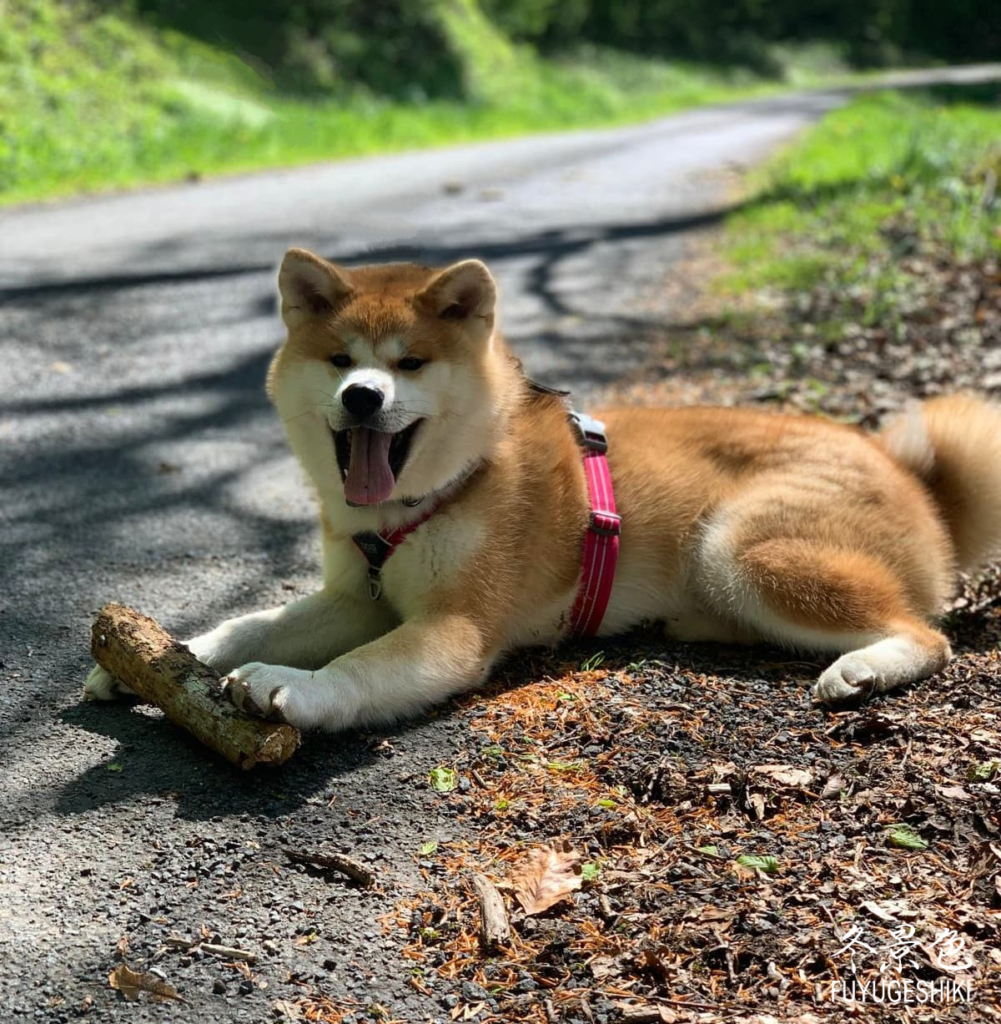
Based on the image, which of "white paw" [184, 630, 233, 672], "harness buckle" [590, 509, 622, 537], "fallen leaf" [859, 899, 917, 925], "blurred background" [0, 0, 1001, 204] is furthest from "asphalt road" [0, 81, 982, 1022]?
"blurred background" [0, 0, 1001, 204]

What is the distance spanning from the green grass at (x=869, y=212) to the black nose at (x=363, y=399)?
5175 millimetres

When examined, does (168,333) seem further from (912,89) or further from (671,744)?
(912,89)

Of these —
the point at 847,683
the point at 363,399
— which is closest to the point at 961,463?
the point at 847,683

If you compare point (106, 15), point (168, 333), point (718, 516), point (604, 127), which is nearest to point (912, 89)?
point (604, 127)

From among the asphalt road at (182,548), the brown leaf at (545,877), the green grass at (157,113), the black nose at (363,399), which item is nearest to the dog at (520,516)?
the black nose at (363,399)

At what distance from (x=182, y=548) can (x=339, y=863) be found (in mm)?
2047

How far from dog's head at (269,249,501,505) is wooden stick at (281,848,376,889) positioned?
3.52 ft

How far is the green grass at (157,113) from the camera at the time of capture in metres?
12.3

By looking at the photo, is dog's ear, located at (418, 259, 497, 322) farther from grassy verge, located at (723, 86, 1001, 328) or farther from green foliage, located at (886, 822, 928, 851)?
grassy verge, located at (723, 86, 1001, 328)

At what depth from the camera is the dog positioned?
130 inches

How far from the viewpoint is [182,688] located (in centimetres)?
297

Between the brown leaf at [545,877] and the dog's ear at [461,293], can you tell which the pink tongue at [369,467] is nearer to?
the dog's ear at [461,293]

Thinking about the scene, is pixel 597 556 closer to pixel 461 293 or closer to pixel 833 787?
pixel 461 293

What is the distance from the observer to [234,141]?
1480 cm
